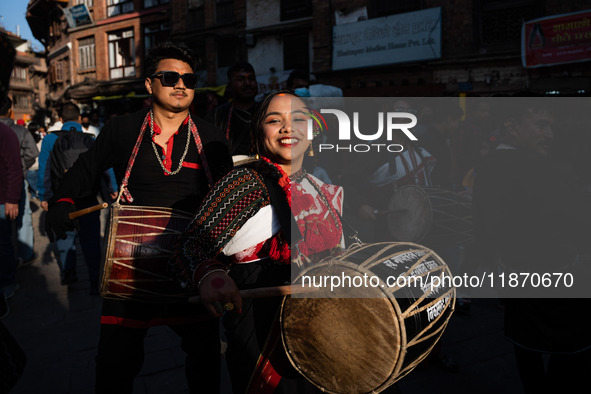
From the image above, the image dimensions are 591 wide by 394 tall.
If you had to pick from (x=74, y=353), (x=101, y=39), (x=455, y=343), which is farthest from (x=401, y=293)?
(x=101, y=39)

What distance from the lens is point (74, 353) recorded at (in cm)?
355

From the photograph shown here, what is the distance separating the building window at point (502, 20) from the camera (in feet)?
40.9

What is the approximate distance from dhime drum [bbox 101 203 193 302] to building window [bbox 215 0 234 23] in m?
19.7

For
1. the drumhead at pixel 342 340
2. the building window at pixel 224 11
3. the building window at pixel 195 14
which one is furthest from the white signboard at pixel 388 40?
the drumhead at pixel 342 340

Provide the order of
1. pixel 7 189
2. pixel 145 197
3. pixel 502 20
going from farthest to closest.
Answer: pixel 502 20
pixel 7 189
pixel 145 197

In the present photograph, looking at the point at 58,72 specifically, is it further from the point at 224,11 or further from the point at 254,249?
the point at 254,249

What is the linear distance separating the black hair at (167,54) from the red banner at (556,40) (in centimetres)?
1196

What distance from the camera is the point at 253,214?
69.8 inches

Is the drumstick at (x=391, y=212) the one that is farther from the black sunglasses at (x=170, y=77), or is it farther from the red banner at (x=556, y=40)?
the red banner at (x=556, y=40)

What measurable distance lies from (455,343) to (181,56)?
3129 mm

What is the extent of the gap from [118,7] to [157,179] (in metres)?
27.4

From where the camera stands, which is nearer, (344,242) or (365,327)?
(365,327)

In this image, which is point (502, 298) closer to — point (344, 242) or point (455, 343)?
point (344, 242)

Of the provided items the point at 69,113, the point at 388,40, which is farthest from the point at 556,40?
the point at 69,113
